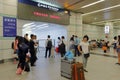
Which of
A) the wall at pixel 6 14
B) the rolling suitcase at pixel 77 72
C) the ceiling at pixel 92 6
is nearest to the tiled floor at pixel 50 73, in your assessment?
the rolling suitcase at pixel 77 72

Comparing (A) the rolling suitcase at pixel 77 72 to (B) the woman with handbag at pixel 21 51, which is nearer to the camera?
(A) the rolling suitcase at pixel 77 72

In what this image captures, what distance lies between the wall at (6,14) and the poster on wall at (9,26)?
19 centimetres

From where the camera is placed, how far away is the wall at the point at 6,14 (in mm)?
7727

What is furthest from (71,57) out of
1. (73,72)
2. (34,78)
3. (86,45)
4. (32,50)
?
(32,50)

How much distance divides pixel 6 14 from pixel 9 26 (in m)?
0.67

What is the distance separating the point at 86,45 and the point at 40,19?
17.5 ft

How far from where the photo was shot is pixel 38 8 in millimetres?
9828

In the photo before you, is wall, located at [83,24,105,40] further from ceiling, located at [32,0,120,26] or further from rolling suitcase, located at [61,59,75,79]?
rolling suitcase, located at [61,59,75,79]

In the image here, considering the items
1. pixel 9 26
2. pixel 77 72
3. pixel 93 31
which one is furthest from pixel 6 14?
pixel 93 31

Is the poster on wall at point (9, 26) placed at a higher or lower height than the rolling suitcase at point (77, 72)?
higher

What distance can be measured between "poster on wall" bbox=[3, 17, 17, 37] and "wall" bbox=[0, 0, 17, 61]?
0.19 meters

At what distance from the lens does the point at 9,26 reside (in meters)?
8.16

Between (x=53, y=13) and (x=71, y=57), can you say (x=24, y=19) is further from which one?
(x=71, y=57)

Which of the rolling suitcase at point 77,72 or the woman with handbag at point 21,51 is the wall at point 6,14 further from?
the rolling suitcase at point 77,72
